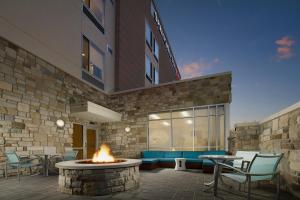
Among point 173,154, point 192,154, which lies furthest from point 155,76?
point 192,154

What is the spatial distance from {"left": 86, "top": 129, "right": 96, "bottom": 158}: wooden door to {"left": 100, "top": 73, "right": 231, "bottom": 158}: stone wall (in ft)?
1.92

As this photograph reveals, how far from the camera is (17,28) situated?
21.2 ft

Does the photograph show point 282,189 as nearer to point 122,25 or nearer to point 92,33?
point 92,33

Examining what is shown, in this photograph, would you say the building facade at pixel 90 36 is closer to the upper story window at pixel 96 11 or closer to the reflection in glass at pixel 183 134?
the upper story window at pixel 96 11

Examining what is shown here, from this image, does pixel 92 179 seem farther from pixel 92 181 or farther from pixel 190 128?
pixel 190 128

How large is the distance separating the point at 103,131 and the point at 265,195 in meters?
8.89

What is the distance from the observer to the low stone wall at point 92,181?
410 centimetres

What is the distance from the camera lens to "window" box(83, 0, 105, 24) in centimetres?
1057

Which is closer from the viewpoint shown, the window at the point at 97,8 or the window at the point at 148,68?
the window at the point at 97,8

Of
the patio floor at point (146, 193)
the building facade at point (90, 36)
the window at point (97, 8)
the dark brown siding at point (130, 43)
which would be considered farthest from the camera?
the dark brown siding at point (130, 43)

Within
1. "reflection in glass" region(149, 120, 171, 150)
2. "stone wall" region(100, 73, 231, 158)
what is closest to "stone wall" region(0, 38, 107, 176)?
"stone wall" region(100, 73, 231, 158)

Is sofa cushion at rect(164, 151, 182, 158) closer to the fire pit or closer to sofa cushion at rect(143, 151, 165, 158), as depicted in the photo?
sofa cushion at rect(143, 151, 165, 158)

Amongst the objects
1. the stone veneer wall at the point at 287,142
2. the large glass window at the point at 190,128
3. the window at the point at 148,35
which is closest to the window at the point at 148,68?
the window at the point at 148,35

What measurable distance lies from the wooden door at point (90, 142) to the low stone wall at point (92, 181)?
6.01 m
